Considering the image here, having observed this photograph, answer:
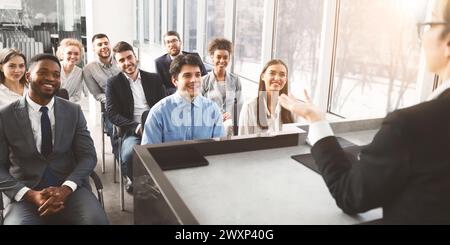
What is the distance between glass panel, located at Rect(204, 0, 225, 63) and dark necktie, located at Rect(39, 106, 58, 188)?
2.55 meters

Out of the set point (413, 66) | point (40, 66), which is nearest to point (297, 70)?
point (413, 66)

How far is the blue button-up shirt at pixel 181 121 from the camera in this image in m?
2.10

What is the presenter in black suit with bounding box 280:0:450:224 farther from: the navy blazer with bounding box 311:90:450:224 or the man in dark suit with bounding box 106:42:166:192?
the man in dark suit with bounding box 106:42:166:192

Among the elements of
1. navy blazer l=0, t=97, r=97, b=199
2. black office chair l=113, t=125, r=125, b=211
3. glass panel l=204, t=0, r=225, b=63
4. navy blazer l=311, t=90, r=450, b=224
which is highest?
glass panel l=204, t=0, r=225, b=63

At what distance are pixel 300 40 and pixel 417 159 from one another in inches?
93.2

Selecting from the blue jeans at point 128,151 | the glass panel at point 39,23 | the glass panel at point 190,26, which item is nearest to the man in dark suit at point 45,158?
the blue jeans at point 128,151

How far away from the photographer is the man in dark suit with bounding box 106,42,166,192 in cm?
270

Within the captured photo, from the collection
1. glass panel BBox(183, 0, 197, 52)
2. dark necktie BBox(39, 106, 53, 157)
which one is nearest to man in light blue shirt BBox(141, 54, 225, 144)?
dark necktie BBox(39, 106, 53, 157)

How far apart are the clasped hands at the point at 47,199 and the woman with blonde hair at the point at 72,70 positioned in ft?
5.58

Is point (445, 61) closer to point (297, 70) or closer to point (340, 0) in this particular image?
point (340, 0)

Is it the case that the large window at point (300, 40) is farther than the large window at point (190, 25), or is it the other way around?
the large window at point (190, 25)

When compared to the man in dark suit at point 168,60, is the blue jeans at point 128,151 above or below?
below

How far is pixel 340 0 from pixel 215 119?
3.80 ft

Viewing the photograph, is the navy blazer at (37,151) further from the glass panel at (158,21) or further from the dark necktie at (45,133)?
the glass panel at (158,21)
